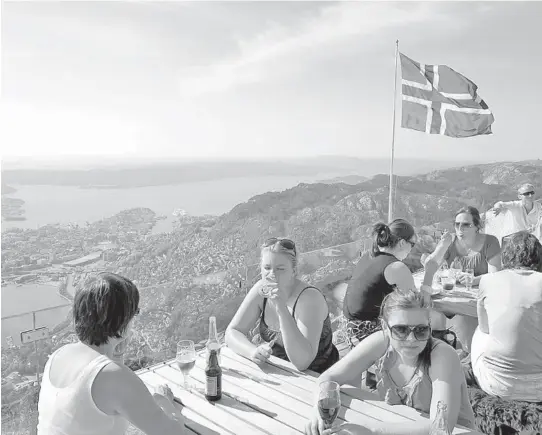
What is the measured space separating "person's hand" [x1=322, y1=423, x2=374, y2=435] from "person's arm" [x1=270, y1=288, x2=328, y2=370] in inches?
21.5

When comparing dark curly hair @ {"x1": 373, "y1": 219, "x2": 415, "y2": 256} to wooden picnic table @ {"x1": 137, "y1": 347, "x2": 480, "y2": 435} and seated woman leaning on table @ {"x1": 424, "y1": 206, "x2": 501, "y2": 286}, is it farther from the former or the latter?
wooden picnic table @ {"x1": 137, "y1": 347, "x2": 480, "y2": 435}

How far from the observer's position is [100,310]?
1.33 metres

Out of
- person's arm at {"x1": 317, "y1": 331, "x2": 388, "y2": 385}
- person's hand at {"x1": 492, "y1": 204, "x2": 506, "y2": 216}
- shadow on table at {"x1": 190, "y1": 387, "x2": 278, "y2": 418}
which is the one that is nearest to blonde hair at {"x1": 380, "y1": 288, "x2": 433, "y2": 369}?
person's arm at {"x1": 317, "y1": 331, "x2": 388, "y2": 385}

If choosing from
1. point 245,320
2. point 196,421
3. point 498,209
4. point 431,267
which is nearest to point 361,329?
point 245,320

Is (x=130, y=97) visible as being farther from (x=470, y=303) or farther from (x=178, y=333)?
(x=470, y=303)

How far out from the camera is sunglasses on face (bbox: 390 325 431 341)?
5.27 ft

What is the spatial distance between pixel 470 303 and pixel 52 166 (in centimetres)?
951

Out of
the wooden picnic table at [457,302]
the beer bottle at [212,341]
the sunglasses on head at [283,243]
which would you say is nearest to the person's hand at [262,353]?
the beer bottle at [212,341]

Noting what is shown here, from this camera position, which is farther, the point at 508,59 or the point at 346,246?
the point at 508,59

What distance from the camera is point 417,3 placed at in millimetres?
7695

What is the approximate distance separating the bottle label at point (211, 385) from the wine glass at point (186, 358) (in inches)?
4.6

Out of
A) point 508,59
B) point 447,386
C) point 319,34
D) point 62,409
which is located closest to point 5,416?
point 62,409

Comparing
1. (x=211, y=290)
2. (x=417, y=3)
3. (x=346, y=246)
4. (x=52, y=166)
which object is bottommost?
(x=211, y=290)

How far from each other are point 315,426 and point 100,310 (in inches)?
31.1
